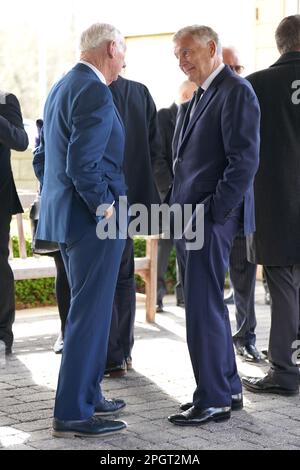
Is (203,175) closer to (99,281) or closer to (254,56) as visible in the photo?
(99,281)

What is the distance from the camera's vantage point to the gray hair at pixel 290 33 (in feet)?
19.1

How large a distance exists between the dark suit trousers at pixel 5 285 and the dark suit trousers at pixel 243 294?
59.3 inches

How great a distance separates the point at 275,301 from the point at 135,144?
1.30 metres

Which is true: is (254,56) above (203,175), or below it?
above

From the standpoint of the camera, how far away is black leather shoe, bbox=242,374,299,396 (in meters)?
5.82

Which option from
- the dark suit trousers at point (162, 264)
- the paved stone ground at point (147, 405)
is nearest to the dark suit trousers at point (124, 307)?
the paved stone ground at point (147, 405)

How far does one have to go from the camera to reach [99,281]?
482cm

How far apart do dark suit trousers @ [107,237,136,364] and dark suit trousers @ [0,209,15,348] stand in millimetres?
849

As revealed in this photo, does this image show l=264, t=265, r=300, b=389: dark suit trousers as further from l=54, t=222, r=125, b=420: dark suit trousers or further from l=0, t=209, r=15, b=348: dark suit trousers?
l=0, t=209, r=15, b=348: dark suit trousers

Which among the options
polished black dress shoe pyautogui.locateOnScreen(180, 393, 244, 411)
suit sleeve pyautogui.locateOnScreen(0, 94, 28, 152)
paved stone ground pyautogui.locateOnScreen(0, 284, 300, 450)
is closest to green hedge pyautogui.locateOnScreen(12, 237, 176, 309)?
paved stone ground pyautogui.locateOnScreen(0, 284, 300, 450)

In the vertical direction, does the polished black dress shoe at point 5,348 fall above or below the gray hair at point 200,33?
below

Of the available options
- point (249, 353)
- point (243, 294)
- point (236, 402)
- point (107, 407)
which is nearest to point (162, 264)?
point (243, 294)

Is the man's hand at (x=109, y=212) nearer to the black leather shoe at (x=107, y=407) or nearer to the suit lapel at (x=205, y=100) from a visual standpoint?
the suit lapel at (x=205, y=100)

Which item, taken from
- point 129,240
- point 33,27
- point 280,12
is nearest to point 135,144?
point 129,240
